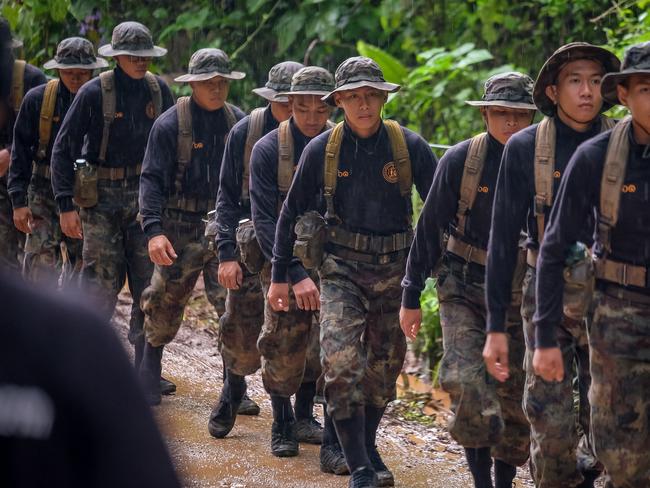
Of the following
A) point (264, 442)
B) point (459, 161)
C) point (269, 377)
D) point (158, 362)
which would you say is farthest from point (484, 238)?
point (158, 362)

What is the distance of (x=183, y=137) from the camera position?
28.1 feet

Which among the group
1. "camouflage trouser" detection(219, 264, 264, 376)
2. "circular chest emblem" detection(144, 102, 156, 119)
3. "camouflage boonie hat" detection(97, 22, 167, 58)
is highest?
"camouflage boonie hat" detection(97, 22, 167, 58)

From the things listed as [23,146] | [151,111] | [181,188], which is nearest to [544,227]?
[181,188]

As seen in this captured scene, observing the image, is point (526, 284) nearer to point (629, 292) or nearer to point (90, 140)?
point (629, 292)

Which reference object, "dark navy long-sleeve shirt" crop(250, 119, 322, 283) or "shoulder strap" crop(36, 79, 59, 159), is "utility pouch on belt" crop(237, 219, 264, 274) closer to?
"dark navy long-sleeve shirt" crop(250, 119, 322, 283)

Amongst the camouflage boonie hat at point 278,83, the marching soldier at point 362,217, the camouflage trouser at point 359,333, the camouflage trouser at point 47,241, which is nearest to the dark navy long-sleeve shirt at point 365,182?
the marching soldier at point 362,217

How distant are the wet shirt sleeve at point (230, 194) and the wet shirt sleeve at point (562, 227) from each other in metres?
3.04

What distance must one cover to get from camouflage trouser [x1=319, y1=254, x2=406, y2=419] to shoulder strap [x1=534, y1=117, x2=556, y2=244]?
4.72 ft

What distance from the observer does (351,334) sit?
22.6 feet

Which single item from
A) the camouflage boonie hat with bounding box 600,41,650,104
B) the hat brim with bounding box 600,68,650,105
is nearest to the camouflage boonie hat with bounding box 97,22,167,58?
the hat brim with bounding box 600,68,650,105

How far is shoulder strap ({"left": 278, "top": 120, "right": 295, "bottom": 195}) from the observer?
25.1ft

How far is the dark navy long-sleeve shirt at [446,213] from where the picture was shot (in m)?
6.41

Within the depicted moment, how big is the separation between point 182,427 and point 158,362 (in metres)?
0.82

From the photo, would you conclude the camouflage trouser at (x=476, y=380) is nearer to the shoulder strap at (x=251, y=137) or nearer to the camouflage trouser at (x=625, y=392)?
the camouflage trouser at (x=625, y=392)
